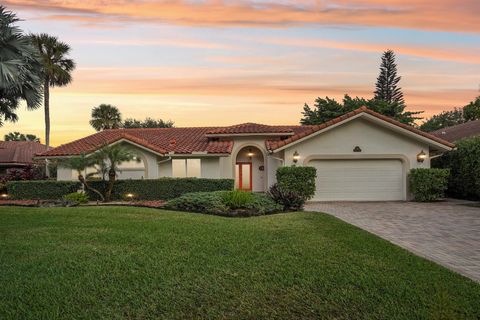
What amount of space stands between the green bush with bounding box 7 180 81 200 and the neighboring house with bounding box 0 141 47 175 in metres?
15.2

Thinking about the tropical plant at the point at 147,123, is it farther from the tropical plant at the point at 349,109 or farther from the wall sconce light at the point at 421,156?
the wall sconce light at the point at 421,156

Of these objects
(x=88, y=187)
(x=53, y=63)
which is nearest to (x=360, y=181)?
(x=88, y=187)

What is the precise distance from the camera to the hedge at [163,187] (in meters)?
20.7

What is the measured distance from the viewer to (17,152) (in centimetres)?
3841

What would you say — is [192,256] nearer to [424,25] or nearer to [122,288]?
[122,288]

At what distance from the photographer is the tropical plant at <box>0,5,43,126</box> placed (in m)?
14.1

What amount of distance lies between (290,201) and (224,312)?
11.4 metres

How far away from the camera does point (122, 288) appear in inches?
221

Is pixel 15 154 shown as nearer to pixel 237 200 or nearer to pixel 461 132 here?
pixel 237 200

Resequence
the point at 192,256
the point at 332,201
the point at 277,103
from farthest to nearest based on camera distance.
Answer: the point at 277,103 < the point at 332,201 < the point at 192,256

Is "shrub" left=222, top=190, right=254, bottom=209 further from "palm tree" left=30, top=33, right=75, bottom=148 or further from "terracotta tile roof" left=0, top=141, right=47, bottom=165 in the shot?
"terracotta tile roof" left=0, top=141, right=47, bottom=165

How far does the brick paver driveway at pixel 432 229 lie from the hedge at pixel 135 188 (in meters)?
6.24

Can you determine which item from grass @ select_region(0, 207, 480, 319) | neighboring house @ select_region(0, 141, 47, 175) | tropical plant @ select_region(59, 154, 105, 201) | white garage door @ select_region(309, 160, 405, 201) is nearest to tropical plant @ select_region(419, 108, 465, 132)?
white garage door @ select_region(309, 160, 405, 201)

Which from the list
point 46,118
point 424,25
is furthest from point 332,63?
point 46,118
